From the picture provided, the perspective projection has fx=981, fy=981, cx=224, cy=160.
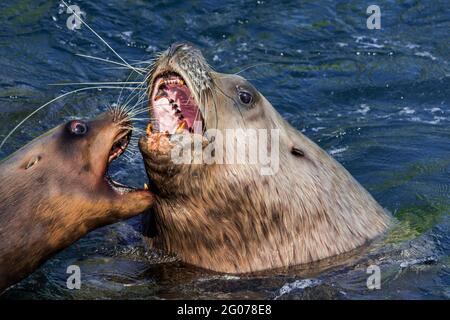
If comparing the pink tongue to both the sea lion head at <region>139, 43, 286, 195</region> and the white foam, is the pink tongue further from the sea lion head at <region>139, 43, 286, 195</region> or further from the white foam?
the white foam

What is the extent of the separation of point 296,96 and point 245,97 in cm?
440

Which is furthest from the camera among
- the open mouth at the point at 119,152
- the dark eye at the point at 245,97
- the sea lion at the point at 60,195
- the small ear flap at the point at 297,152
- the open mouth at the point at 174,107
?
the small ear flap at the point at 297,152

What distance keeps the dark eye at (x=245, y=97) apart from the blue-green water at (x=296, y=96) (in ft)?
4.15

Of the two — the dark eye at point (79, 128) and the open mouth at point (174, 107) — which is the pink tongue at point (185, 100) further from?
the dark eye at point (79, 128)

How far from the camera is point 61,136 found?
22.8ft

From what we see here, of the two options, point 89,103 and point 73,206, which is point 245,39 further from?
point 73,206

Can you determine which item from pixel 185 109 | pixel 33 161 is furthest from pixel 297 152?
pixel 33 161

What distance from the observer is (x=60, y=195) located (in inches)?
263

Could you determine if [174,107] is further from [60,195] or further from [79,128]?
[60,195]

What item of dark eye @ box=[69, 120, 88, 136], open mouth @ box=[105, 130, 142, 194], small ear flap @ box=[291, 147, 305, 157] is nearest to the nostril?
open mouth @ box=[105, 130, 142, 194]

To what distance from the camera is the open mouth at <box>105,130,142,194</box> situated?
6.81 metres

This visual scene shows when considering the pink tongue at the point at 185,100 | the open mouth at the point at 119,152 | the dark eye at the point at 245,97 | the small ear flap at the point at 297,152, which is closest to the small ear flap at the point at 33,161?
the open mouth at the point at 119,152

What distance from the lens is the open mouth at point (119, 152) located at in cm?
681

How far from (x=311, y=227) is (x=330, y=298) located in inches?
25.6
